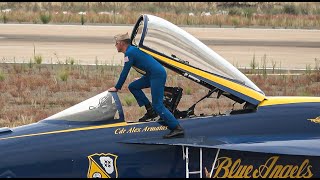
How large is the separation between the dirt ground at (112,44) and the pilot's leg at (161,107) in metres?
18.8

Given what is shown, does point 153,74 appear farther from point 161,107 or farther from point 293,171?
point 293,171

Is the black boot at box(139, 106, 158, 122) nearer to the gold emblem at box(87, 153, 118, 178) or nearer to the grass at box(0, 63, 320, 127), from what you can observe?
the gold emblem at box(87, 153, 118, 178)

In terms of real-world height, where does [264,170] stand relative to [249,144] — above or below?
below

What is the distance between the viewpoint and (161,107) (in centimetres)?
845

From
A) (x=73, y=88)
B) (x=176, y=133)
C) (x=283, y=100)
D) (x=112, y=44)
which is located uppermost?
(x=283, y=100)

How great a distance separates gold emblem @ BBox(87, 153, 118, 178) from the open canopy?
1.34 metres

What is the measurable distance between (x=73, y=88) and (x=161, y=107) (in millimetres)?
12130

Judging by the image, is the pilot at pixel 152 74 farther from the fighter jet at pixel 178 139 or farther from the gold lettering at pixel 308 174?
the gold lettering at pixel 308 174

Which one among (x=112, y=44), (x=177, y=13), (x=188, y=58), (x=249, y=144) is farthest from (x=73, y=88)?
(x=177, y=13)

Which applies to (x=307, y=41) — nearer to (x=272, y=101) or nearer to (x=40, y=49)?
(x=40, y=49)

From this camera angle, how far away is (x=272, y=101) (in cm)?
902

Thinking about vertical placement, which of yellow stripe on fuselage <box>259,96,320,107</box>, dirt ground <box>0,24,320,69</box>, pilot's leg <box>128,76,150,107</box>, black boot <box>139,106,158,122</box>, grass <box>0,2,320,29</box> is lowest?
grass <box>0,2,320,29</box>

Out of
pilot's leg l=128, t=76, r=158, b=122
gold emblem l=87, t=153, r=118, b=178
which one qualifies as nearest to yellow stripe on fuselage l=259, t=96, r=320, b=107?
pilot's leg l=128, t=76, r=158, b=122

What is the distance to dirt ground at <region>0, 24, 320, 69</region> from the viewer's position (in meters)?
29.5
